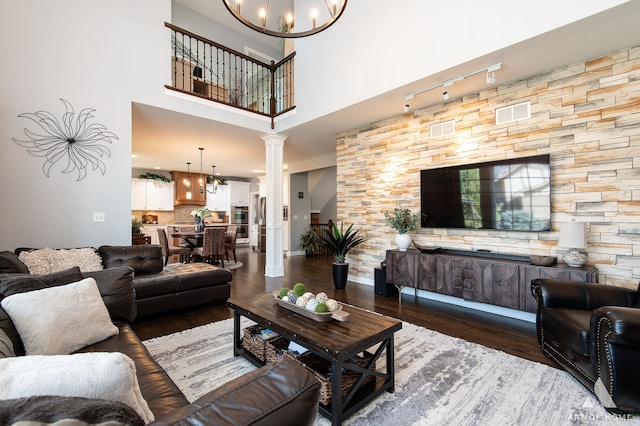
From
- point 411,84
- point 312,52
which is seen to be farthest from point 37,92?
point 411,84

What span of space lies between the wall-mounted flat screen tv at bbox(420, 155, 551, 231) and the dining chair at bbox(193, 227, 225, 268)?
4.34 metres

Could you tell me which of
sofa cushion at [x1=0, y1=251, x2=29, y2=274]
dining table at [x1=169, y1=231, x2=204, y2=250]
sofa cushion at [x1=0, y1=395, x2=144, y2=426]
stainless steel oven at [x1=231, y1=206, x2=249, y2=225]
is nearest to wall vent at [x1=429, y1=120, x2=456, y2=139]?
sofa cushion at [x1=0, y1=395, x2=144, y2=426]

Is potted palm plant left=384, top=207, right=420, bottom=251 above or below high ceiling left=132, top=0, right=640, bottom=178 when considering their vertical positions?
below

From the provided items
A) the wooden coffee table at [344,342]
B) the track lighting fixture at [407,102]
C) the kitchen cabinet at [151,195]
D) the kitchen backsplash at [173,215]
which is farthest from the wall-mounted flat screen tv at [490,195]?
the kitchen backsplash at [173,215]

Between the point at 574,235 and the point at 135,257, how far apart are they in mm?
5029

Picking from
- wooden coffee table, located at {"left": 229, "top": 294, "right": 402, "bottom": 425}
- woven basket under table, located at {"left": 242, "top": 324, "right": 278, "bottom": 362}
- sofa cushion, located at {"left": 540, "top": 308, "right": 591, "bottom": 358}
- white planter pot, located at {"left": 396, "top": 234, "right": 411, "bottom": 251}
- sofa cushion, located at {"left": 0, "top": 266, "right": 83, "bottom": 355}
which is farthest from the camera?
white planter pot, located at {"left": 396, "top": 234, "right": 411, "bottom": 251}

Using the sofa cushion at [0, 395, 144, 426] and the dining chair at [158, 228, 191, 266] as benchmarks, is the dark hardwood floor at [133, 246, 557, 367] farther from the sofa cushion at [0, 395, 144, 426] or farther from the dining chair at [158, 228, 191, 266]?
the sofa cushion at [0, 395, 144, 426]

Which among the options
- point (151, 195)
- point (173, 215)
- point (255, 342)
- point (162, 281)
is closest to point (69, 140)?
point (162, 281)

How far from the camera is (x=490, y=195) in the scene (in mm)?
3674

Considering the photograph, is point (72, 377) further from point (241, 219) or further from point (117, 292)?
point (241, 219)

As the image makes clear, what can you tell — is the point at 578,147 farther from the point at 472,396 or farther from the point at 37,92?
the point at 37,92

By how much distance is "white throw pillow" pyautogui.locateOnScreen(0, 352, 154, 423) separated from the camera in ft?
2.19

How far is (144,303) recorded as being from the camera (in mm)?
3381

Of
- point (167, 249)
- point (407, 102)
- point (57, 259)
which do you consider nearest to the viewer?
point (57, 259)
